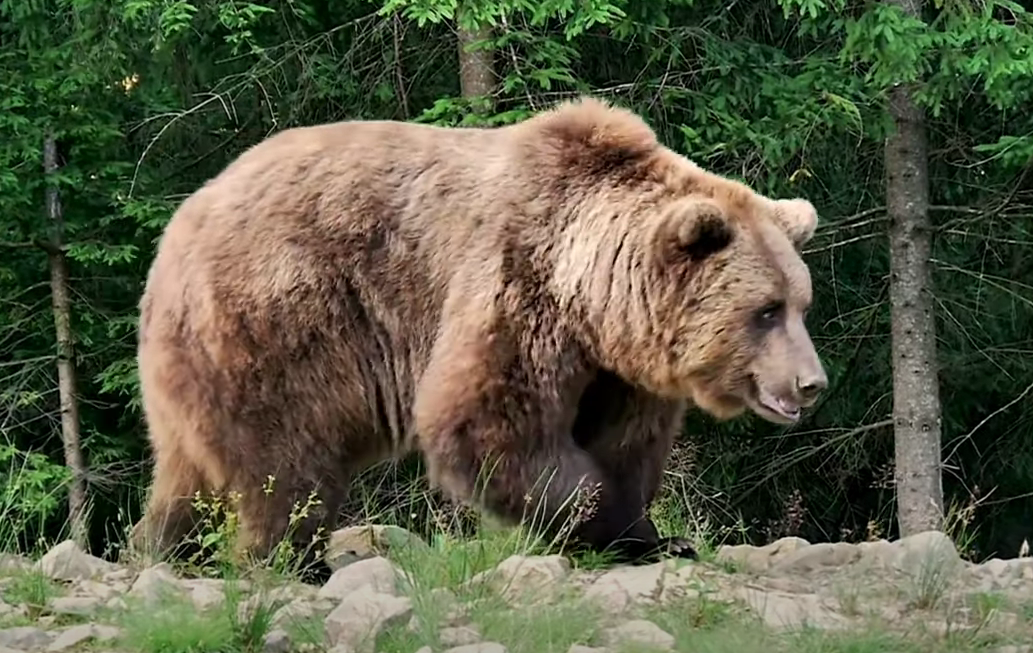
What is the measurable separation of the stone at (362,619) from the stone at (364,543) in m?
1.21

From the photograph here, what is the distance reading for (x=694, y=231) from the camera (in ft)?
18.2

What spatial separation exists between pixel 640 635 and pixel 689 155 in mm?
6413

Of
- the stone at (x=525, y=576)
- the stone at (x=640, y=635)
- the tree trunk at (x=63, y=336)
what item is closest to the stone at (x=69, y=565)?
the stone at (x=525, y=576)

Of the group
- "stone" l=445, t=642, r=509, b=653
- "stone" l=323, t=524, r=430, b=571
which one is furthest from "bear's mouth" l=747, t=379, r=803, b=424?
"stone" l=445, t=642, r=509, b=653

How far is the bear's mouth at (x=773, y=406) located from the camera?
5543mm

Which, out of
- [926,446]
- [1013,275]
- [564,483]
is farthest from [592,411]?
[1013,275]

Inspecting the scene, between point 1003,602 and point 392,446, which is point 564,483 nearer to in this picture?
point 392,446

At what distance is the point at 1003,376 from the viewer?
13.6m

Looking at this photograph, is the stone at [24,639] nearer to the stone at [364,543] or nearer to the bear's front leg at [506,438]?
the stone at [364,543]

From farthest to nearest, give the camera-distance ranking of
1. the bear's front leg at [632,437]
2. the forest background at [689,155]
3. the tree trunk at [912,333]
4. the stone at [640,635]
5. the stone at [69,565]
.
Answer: the tree trunk at [912,333] < the forest background at [689,155] < the bear's front leg at [632,437] < the stone at [69,565] < the stone at [640,635]

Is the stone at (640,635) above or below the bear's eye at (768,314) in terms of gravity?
below

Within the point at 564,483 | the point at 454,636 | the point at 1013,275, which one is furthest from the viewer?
the point at 1013,275

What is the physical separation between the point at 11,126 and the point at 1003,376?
8.58 metres

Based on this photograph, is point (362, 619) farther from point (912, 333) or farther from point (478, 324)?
point (912, 333)
